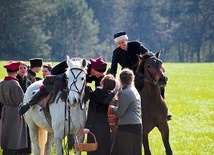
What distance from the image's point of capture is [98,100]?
30.8ft

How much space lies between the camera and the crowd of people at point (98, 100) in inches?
357

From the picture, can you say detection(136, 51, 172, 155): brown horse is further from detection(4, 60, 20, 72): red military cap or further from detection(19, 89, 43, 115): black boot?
detection(4, 60, 20, 72): red military cap

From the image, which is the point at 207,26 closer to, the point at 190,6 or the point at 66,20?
the point at 190,6

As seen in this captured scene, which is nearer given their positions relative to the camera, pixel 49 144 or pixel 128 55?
pixel 49 144

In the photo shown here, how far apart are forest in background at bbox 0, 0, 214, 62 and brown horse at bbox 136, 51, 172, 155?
234 ft

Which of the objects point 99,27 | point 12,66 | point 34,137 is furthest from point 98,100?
point 99,27

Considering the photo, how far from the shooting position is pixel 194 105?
25.2 m

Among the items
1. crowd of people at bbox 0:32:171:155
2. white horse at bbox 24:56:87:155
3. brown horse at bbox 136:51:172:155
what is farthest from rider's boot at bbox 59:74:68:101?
brown horse at bbox 136:51:172:155

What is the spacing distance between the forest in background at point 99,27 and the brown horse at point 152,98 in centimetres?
7138

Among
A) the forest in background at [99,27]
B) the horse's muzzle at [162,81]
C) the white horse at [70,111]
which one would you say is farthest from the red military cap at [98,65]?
the forest in background at [99,27]

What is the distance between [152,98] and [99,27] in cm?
9894

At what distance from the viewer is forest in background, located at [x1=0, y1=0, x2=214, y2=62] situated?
83.1 m

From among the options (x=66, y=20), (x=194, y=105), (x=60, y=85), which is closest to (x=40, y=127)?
(x=60, y=85)

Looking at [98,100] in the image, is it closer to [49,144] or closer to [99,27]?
[49,144]
